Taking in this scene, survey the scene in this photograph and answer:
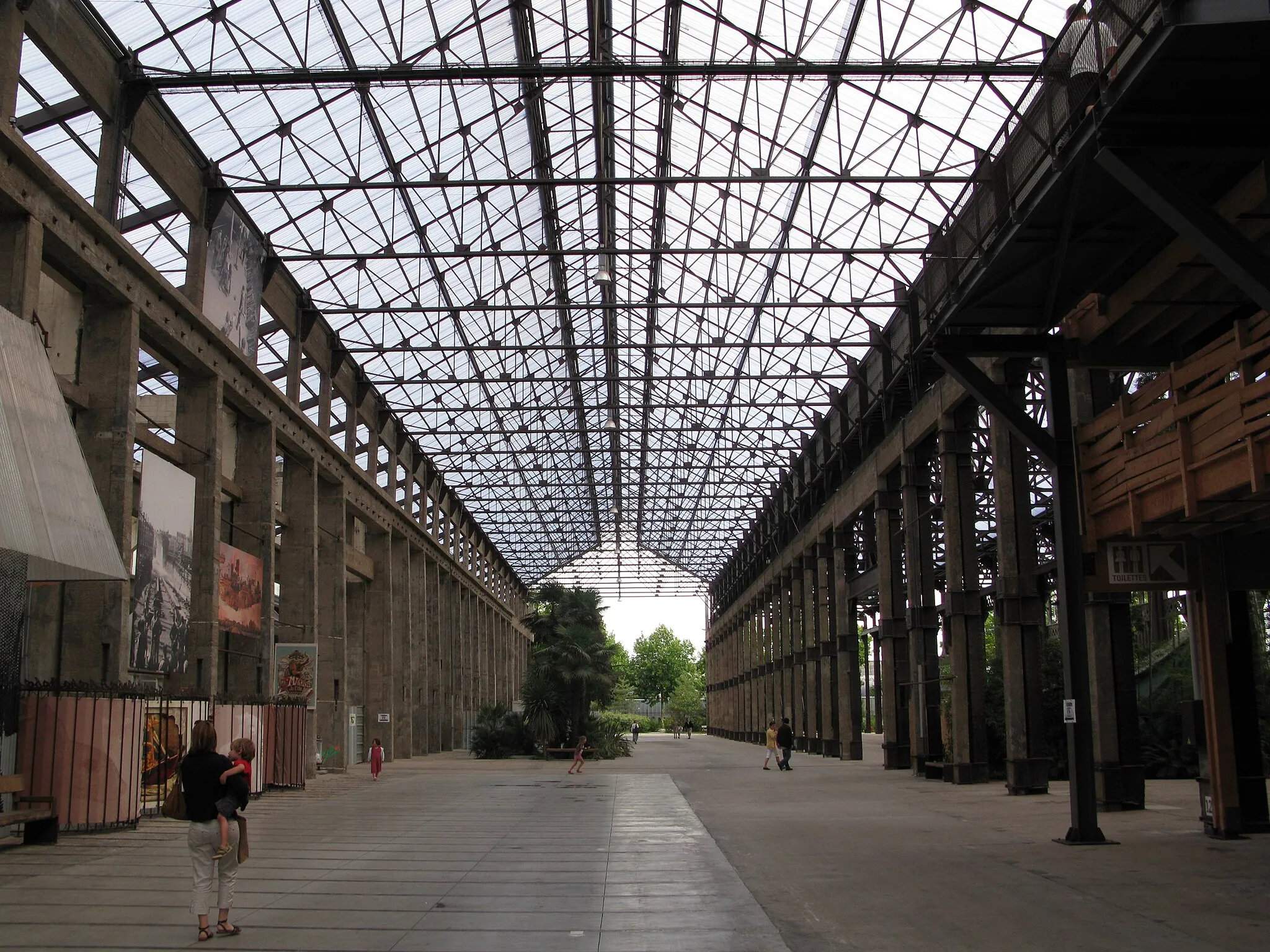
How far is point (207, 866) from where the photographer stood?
8242 millimetres

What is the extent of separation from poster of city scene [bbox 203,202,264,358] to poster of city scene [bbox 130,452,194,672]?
439cm

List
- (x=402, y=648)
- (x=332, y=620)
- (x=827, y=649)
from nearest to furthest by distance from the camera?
(x=332, y=620)
(x=827, y=649)
(x=402, y=648)

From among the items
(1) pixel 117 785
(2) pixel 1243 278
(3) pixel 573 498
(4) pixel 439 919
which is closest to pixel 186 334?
(1) pixel 117 785

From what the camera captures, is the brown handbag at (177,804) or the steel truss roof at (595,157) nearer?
the brown handbag at (177,804)

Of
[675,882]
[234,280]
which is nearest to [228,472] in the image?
[234,280]

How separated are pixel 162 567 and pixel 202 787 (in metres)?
16.1

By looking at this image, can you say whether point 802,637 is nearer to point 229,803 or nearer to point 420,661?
point 420,661

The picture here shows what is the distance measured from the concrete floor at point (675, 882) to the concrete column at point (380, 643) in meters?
21.7

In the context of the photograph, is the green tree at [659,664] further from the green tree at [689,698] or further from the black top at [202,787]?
the black top at [202,787]

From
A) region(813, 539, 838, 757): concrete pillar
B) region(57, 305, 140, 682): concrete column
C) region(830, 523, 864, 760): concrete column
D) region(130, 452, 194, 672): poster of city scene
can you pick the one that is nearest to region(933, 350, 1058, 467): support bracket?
region(57, 305, 140, 682): concrete column

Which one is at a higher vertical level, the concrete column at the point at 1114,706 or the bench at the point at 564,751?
the concrete column at the point at 1114,706

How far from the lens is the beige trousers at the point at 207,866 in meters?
8.18

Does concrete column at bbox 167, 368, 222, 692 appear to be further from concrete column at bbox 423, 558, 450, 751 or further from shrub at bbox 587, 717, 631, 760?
concrete column at bbox 423, 558, 450, 751

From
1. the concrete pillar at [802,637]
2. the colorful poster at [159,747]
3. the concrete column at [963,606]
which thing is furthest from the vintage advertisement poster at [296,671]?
the concrete pillar at [802,637]
